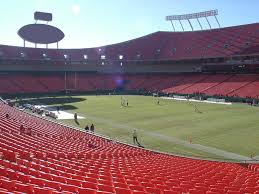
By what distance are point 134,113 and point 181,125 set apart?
1119 centimetres

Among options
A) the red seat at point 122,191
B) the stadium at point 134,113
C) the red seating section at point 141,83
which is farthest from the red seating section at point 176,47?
the red seat at point 122,191

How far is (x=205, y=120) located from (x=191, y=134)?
8148mm

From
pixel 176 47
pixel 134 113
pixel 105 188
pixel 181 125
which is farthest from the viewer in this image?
pixel 176 47

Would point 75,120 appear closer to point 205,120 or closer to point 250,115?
point 205,120

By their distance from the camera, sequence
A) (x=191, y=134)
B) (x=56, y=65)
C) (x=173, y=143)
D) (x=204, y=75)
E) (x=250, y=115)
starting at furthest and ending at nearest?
(x=56, y=65)
(x=204, y=75)
(x=250, y=115)
(x=191, y=134)
(x=173, y=143)

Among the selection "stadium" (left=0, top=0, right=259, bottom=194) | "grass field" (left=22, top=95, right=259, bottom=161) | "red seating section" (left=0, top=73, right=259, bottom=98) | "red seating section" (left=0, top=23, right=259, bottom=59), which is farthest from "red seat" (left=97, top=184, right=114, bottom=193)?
"red seating section" (left=0, top=23, right=259, bottom=59)

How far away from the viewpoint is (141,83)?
85625 mm

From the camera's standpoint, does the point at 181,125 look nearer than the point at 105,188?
No

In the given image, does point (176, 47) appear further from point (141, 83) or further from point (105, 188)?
point (105, 188)

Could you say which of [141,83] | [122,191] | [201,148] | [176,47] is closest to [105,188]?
[122,191]

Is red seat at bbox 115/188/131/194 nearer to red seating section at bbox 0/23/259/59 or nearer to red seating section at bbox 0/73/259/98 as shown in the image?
red seating section at bbox 0/73/259/98

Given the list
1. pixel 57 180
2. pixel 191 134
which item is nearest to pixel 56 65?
pixel 191 134

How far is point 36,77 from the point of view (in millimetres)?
83125

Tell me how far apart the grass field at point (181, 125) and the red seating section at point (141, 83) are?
1489 cm
